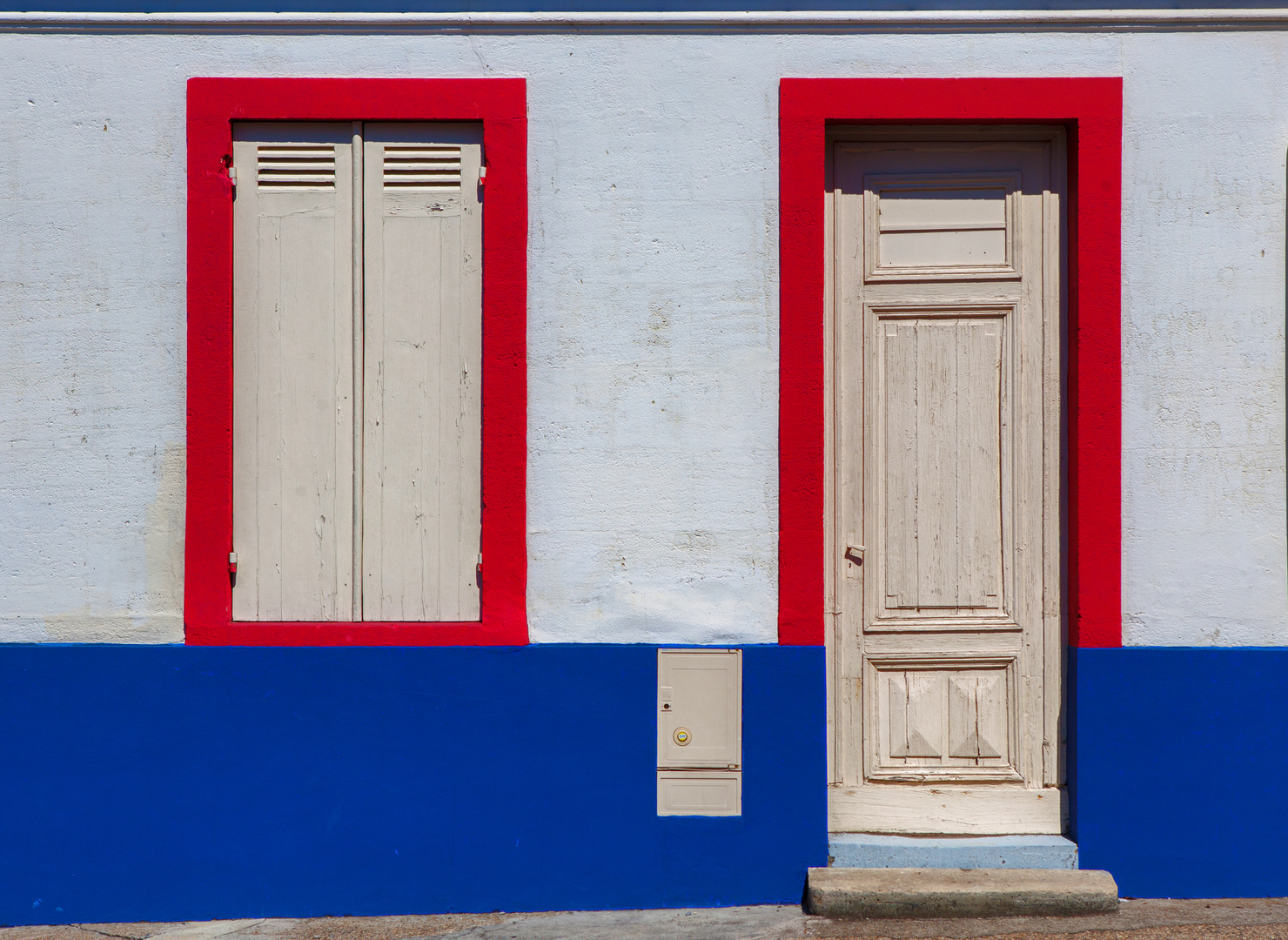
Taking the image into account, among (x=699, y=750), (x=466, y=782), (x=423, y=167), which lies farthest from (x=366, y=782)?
(x=423, y=167)

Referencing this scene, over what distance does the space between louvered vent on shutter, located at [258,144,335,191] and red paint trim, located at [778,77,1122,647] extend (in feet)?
5.85

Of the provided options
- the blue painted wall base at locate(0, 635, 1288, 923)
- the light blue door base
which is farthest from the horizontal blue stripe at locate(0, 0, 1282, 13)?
the light blue door base

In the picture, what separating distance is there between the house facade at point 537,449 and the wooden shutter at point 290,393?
0.7 inches

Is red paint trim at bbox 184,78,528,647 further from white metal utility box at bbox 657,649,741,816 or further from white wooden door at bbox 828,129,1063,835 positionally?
white wooden door at bbox 828,129,1063,835

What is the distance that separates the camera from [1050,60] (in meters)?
3.93

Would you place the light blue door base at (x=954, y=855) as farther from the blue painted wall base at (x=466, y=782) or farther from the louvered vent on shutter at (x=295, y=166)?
the louvered vent on shutter at (x=295, y=166)

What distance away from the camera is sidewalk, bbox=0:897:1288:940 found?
3.61 meters

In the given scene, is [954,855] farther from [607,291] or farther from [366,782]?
[607,291]

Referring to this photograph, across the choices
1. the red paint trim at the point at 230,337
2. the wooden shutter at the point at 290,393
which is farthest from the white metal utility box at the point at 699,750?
the wooden shutter at the point at 290,393

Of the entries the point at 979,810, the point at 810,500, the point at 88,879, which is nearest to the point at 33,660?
the point at 88,879

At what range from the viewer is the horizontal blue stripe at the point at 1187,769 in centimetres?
385

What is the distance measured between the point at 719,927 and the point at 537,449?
1895 millimetres

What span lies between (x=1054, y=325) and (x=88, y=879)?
434cm

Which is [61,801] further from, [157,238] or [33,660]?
[157,238]
